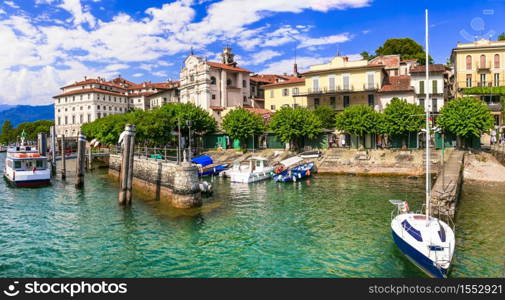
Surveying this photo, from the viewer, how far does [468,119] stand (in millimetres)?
44219

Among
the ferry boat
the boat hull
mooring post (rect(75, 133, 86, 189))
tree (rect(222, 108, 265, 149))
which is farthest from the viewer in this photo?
tree (rect(222, 108, 265, 149))

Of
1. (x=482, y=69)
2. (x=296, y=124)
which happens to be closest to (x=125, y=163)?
(x=296, y=124)

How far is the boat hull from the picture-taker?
43.2 feet

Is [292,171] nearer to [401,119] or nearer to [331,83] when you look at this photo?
[401,119]

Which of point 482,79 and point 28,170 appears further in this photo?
point 482,79

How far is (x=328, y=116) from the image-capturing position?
58.0 meters

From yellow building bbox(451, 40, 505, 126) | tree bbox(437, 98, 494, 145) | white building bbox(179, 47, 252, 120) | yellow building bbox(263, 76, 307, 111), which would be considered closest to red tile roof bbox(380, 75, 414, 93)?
yellow building bbox(451, 40, 505, 126)

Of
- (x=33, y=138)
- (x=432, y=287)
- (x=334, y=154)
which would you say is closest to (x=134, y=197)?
(x=432, y=287)

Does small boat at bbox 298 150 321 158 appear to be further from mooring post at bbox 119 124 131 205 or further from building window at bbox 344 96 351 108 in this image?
mooring post at bbox 119 124 131 205

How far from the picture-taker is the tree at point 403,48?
263 ft

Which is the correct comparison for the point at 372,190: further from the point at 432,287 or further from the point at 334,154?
the point at 432,287

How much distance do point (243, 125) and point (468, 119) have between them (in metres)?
32.2

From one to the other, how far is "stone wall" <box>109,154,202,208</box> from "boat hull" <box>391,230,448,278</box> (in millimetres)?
14610

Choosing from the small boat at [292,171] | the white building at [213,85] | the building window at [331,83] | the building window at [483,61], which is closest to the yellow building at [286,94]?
the building window at [331,83]
